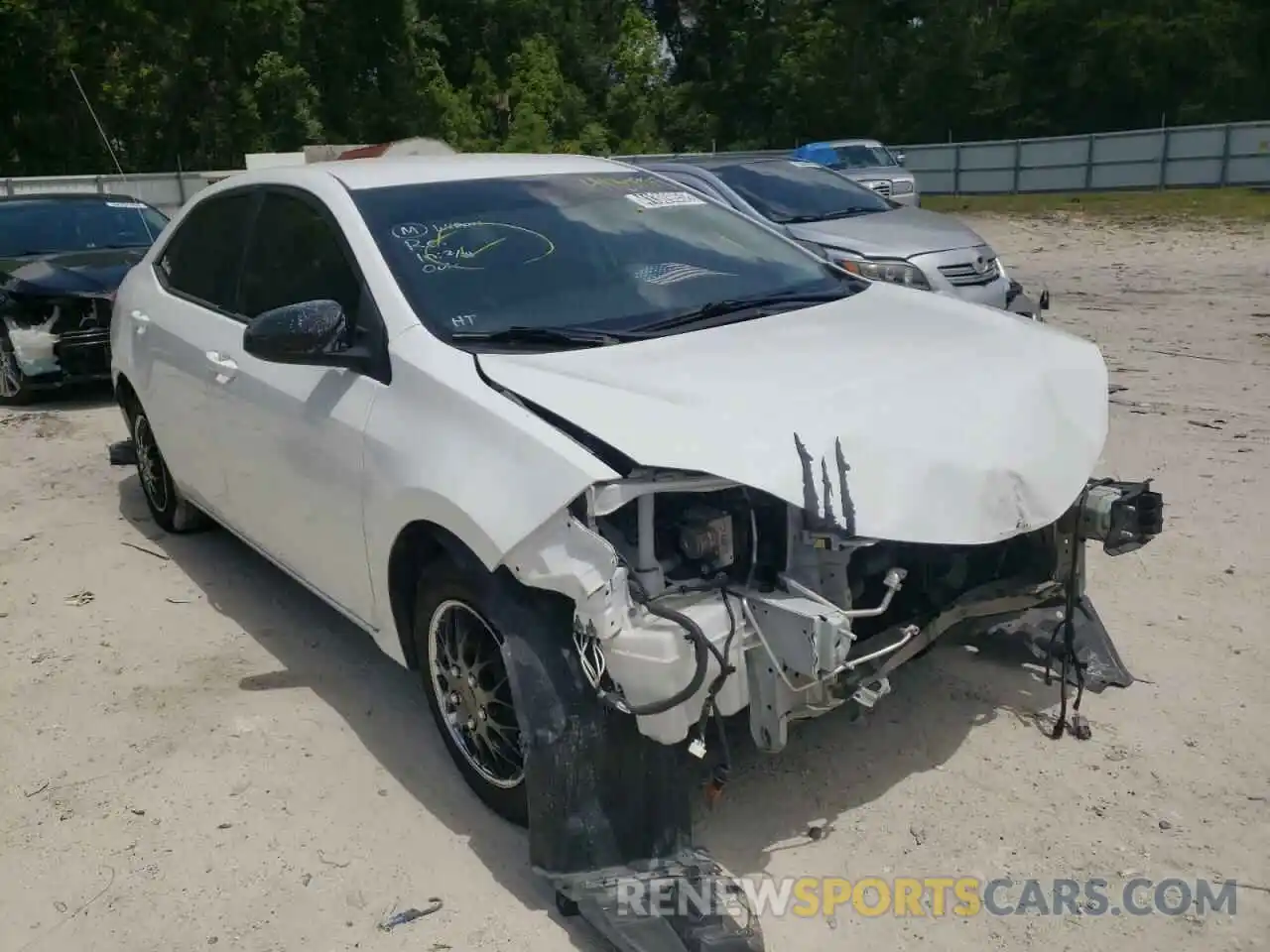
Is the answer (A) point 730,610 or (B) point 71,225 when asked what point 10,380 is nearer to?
(B) point 71,225

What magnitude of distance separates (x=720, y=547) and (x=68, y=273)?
7541mm

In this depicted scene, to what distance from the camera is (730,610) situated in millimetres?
2980

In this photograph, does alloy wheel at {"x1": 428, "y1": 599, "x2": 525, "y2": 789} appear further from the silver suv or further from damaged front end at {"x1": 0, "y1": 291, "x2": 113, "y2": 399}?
damaged front end at {"x1": 0, "y1": 291, "x2": 113, "y2": 399}

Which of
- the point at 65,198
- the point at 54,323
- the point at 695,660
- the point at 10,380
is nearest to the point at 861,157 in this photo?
the point at 65,198

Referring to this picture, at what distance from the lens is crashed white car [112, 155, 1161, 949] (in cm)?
295

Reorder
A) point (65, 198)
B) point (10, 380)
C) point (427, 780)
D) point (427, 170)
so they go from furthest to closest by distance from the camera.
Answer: point (65, 198), point (10, 380), point (427, 170), point (427, 780)

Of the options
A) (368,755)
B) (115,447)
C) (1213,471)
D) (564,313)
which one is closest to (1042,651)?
(564,313)

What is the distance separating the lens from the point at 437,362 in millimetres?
3430

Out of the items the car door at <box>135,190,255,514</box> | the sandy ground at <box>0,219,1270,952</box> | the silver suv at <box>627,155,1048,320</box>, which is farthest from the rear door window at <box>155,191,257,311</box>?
the silver suv at <box>627,155,1048,320</box>

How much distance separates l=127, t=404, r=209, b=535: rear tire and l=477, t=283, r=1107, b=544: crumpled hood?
3.14 m

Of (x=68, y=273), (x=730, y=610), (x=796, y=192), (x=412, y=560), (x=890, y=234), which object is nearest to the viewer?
Answer: (x=730, y=610)

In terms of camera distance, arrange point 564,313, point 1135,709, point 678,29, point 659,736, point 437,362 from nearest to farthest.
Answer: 1. point 659,736
2. point 437,362
3. point 564,313
4. point 1135,709
5. point 678,29

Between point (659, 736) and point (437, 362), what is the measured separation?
4.12 feet

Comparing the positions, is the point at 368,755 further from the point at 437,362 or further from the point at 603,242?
the point at 603,242
